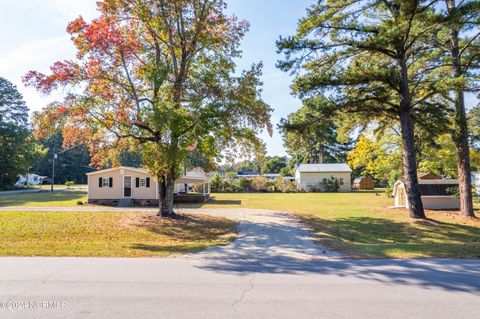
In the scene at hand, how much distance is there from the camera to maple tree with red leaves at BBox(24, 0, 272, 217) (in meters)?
15.5

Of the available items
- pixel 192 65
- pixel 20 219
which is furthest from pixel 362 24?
pixel 20 219

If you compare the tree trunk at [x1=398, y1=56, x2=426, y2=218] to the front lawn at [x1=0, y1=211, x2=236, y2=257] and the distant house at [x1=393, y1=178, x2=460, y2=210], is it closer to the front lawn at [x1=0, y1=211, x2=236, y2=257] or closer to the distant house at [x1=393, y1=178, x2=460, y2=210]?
the distant house at [x1=393, y1=178, x2=460, y2=210]

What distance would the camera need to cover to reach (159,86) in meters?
15.5

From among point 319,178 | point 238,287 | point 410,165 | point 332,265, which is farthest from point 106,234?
point 319,178

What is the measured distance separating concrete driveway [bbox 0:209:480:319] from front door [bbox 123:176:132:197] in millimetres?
19600

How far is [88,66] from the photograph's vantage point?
16.2 metres

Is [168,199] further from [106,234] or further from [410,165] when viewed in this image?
[410,165]

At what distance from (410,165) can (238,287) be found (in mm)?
14939

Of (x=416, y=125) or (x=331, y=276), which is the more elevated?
(x=416, y=125)

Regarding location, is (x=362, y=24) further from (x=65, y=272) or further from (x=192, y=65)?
(x=65, y=272)

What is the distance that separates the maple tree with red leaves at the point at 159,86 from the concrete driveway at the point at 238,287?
319 inches

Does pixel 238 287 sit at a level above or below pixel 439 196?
below

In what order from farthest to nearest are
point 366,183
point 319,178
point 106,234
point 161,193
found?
point 366,183, point 319,178, point 161,193, point 106,234

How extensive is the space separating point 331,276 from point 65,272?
214 inches
